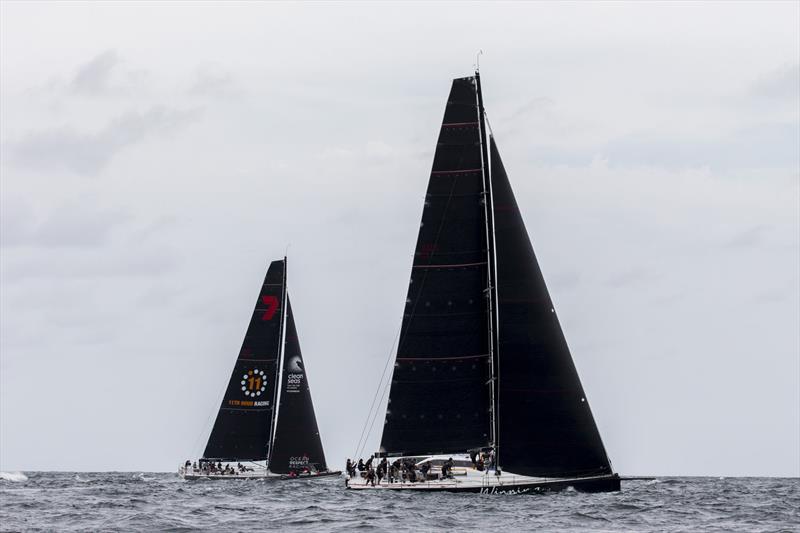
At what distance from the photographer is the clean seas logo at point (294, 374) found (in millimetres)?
88688

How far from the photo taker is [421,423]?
56.3m

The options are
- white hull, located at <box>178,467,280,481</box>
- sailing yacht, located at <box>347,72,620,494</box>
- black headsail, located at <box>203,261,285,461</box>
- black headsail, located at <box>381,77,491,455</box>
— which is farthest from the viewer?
black headsail, located at <box>203,261,285,461</box>

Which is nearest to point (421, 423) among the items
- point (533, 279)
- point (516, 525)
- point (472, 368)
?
point (472, 368)

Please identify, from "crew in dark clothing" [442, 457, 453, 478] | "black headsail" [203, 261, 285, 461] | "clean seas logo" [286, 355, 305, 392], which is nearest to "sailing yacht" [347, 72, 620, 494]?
"crew in dark clothing" [442, 457, 453, 478]

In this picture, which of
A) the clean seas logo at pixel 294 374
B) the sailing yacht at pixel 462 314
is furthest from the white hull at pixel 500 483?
the clean seas logo at pixel 294 374

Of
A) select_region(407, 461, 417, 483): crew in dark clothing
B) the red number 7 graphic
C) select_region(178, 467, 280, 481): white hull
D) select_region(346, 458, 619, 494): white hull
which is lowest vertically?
select_region(346, 458, 619, 494): white hull

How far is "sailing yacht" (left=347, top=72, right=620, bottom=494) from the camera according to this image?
182ft

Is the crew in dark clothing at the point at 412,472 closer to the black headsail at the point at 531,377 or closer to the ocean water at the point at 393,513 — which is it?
the ocean water at the point at 393,513

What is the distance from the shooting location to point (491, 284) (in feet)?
184

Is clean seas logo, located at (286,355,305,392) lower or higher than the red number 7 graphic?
lower

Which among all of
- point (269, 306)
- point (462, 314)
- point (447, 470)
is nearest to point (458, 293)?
point (462, 314)

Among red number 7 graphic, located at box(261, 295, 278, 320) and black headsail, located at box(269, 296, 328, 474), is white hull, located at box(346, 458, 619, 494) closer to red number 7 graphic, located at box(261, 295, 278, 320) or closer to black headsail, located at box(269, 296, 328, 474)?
black headsail, located at box(269, 296, 328, 474)

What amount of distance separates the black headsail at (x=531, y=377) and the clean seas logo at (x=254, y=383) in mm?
36184

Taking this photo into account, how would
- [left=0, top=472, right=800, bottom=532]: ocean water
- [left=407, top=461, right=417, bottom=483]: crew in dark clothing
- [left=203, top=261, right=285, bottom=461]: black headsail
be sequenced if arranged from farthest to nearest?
1. [left=203, top=261, right=285, bottom=461]: black headsail
2. [left=407, top=461, right=417, bottom=483]: crew in dark clothing
3. [left=0, top=472, right=800, bottom=532]: ocean water
